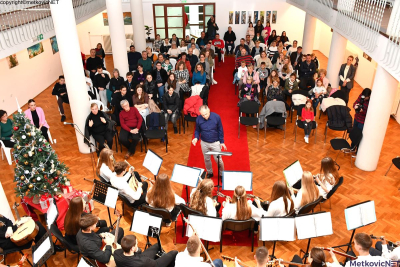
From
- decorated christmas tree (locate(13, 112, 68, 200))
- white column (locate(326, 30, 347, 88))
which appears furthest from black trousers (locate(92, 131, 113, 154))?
white column (locate(326, 30, 347, 88))

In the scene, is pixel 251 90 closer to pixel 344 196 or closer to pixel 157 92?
pixel 157 92

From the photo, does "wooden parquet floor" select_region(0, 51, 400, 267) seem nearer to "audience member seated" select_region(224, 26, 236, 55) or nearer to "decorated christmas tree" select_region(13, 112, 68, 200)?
"decorated christmas tree" select_region(13, 112, 68, 200)

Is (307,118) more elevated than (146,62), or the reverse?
(146,62)

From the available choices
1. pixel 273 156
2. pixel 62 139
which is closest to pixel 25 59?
pixel 62 139

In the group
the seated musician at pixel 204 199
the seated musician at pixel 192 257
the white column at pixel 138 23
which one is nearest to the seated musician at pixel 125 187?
the seated musician at pixel 204 199

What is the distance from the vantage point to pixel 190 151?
852 centimetres

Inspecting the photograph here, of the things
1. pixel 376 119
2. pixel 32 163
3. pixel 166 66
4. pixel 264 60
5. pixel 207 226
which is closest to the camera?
pixel 207 226

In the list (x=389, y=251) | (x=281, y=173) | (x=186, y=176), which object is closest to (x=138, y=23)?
(x=281, y=173)

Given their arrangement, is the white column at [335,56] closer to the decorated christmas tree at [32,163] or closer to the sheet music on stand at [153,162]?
the sheet music on stand at [153,162]

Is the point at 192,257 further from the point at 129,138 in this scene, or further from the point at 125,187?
the point at 129,138

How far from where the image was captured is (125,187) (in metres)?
5.65

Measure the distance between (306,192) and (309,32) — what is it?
10.4 meters

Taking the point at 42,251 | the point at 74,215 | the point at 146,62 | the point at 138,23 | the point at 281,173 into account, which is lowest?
the point at 281,173

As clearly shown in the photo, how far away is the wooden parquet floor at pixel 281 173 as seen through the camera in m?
5.70
